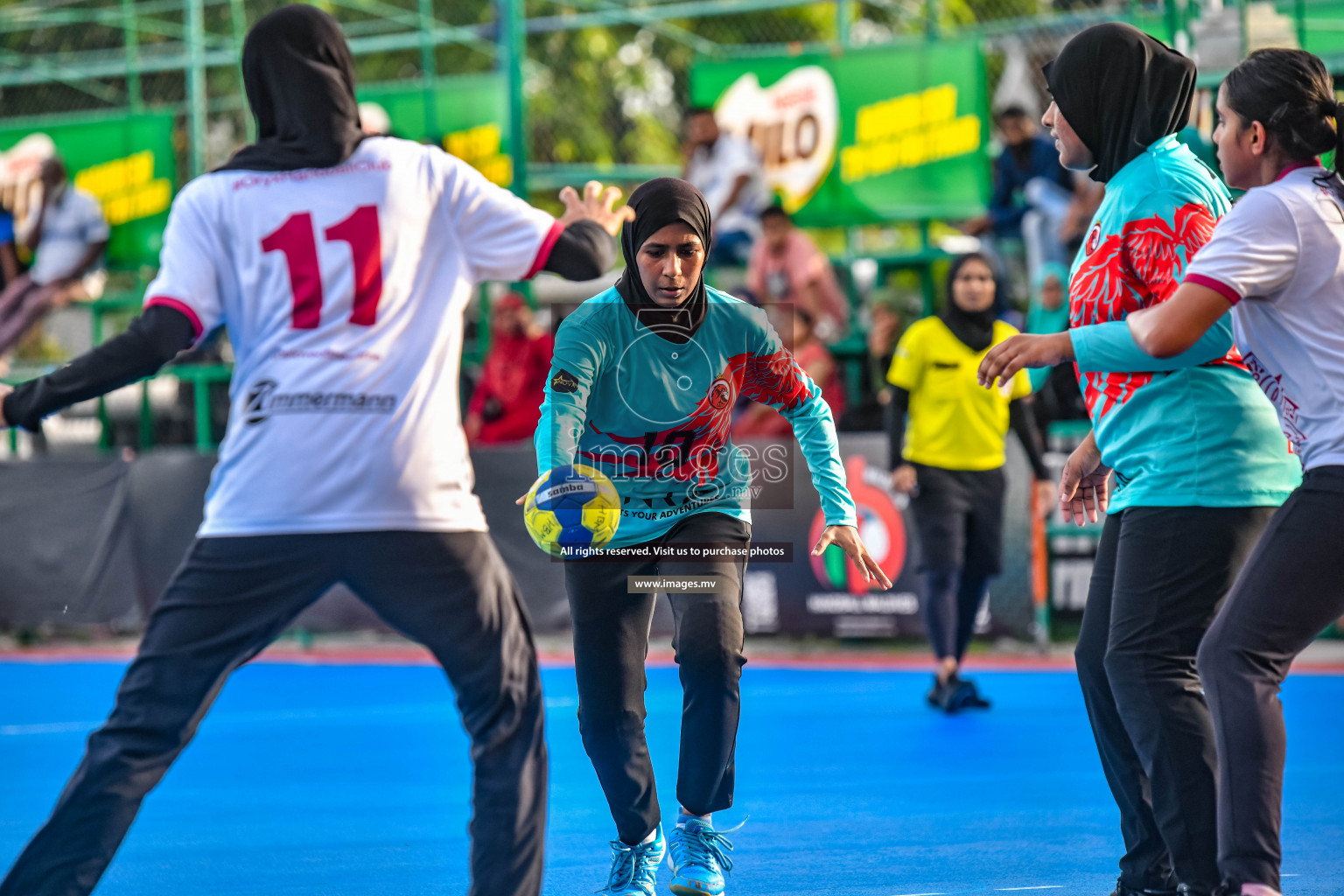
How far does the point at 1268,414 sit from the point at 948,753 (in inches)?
128

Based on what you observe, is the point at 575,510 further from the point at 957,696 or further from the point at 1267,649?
the point at 957,696

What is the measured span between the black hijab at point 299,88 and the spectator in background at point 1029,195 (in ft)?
26.1

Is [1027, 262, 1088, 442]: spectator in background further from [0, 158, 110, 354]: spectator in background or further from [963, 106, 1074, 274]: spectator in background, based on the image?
[0, 158, 110, 354]: spectator in background

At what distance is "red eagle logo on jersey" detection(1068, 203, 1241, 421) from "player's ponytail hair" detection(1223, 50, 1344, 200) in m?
0.29

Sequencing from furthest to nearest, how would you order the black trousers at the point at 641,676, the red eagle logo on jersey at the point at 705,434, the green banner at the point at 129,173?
the green banner at the point at 129,173 < the red eagle logo on jersey at the point at 705,434 < the black trousers at the point at 641,676

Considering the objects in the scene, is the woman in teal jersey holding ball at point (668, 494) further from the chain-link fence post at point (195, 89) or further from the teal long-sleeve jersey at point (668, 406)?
the chain-link fence post at point (195, 89)

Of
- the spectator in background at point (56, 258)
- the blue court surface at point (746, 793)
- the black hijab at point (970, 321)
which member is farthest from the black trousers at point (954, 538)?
the spectator in background at point (56, 258)

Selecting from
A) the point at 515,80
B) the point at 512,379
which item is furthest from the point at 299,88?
the point at 515,80

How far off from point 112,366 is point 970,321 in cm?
532

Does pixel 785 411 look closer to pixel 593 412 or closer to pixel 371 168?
pixel 593 412

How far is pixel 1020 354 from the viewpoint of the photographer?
3338 millimetres

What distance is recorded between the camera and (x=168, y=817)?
18.1 feet

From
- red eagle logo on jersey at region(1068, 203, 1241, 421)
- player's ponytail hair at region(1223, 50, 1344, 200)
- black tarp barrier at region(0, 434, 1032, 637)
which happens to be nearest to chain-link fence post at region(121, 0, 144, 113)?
black tarp barrier at region(0, 434, 1032, 637)

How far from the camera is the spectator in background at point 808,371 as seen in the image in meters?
10.1
